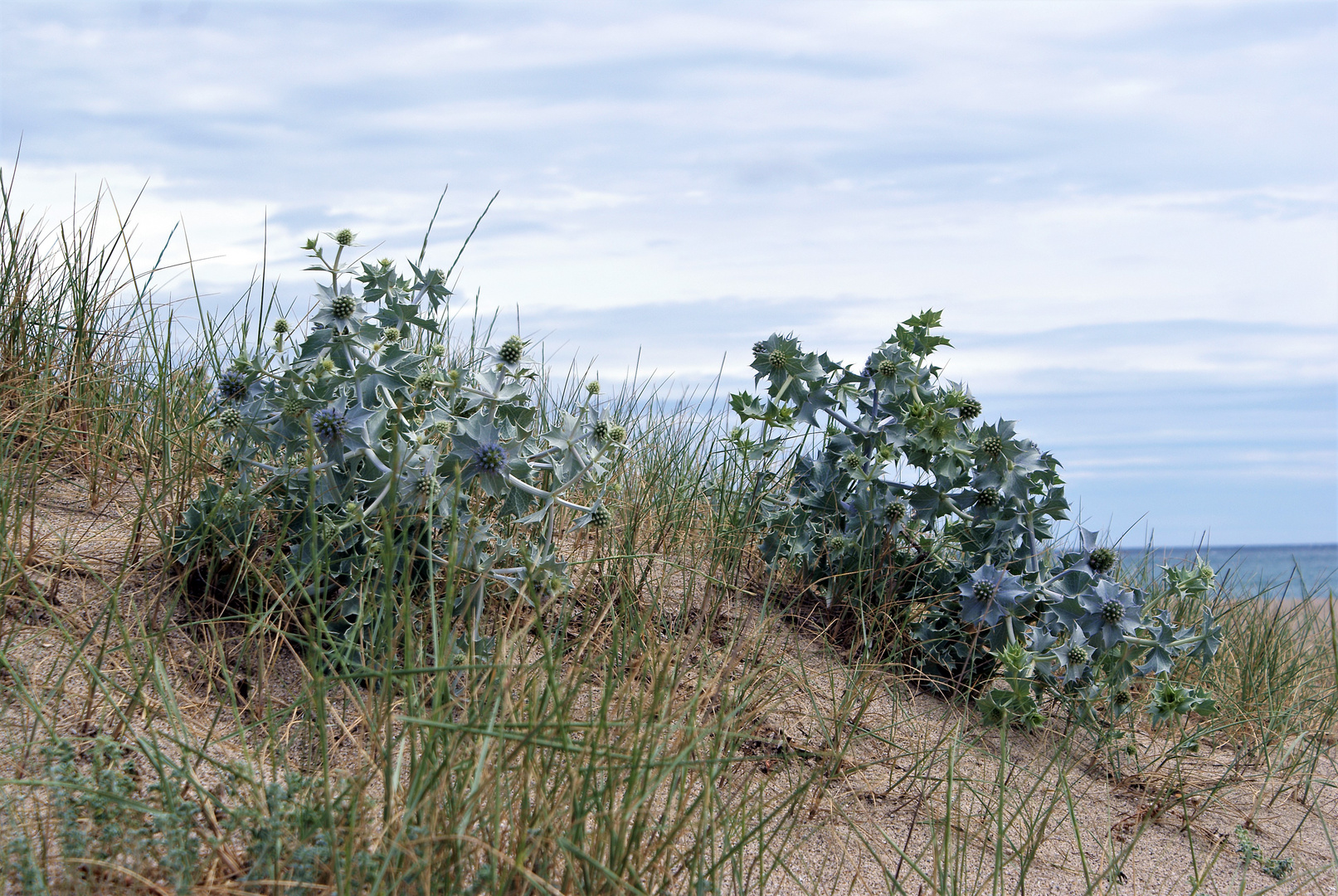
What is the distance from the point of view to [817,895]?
2354 millimetres

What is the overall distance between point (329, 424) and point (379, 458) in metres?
0.17

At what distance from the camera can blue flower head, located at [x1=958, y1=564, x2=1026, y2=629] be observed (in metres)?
3.29

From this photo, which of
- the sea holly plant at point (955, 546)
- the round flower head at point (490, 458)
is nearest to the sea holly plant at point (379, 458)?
the round flower head at point (490, 458)

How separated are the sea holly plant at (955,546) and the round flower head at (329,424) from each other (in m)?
1.60

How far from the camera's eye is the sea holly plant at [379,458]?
106 inches

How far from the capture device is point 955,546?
3.60m

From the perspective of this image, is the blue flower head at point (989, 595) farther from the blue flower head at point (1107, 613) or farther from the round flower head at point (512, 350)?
the round flower head at point (512, 350)

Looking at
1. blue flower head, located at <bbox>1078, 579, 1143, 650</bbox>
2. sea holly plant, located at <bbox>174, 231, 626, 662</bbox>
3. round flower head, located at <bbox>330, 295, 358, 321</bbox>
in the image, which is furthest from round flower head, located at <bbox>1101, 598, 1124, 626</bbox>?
round flower head, located at <bbox>330, 295, 358, 321</bbox>

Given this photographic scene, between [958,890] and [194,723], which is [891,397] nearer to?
[958,890]

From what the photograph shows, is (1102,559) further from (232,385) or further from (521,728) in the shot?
(232,385)

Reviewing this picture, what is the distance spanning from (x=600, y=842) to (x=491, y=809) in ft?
0.72

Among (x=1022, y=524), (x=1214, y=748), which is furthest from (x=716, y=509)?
(x=1214, y=748)

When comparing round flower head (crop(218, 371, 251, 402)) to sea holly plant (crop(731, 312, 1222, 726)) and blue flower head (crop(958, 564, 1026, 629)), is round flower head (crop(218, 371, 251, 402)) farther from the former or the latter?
blue flower head (crop(958, 564, 1026, 629))

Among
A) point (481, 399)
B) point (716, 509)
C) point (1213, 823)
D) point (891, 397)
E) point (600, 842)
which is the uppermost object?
point (891, 397)
